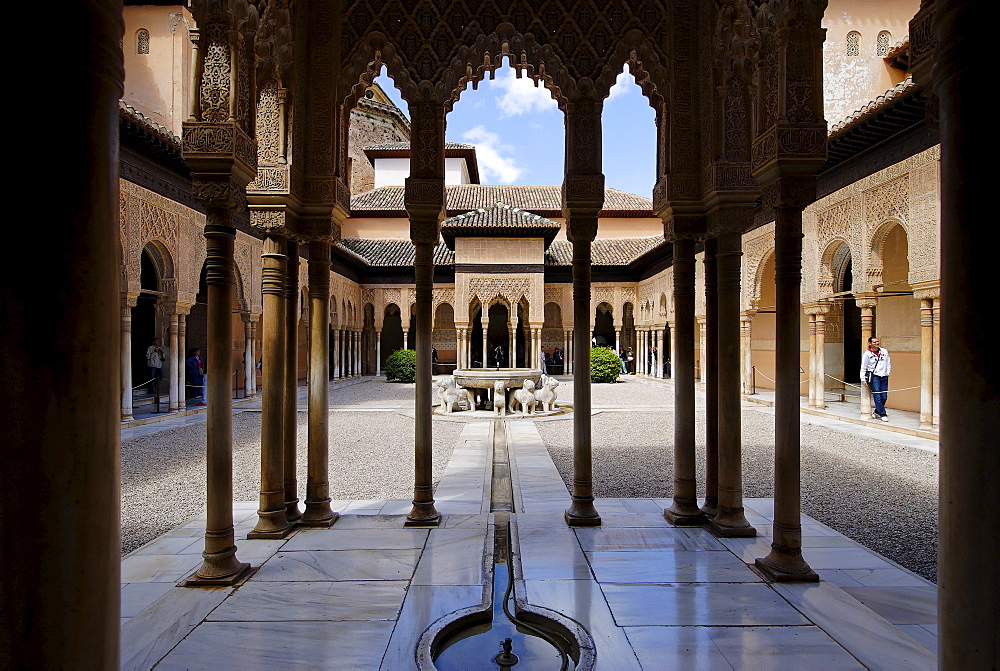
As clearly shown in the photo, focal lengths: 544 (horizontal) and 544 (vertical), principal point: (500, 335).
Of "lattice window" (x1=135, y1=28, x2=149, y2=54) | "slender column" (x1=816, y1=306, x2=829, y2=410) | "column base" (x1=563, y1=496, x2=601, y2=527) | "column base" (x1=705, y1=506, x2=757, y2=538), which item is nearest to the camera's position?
"column base" (x1=705, y1=506, x2=757, y2=538)

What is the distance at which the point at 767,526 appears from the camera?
4.72 m

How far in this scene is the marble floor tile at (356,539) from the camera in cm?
424

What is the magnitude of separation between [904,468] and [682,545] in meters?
5.41

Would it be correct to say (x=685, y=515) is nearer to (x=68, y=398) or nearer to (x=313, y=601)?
(x=313, y=601)

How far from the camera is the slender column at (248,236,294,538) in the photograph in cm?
453

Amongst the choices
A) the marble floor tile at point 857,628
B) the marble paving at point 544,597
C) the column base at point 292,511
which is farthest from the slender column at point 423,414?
the marble floor tile at point 857,628

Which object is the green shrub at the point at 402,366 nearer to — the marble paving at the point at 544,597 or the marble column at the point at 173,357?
the marble column at the point at 173,357

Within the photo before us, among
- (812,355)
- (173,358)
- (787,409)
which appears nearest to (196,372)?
(173,358)

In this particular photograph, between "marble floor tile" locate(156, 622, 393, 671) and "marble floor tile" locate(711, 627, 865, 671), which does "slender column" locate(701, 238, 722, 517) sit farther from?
"marble floor tile" locate(156, 622, 393, 671)

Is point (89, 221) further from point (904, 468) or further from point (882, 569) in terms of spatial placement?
point (904, 468)

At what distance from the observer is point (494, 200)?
33406 mm

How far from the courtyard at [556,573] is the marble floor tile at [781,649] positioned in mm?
11

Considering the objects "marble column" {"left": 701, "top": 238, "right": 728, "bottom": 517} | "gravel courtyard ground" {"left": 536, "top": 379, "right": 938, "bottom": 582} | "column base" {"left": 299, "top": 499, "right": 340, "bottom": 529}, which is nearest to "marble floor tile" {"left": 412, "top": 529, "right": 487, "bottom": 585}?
"column base" {"left": 299, "top": 499, "right": 340, "bottom": 529}

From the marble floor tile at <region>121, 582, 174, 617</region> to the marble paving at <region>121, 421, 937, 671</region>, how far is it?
0.01 metres
